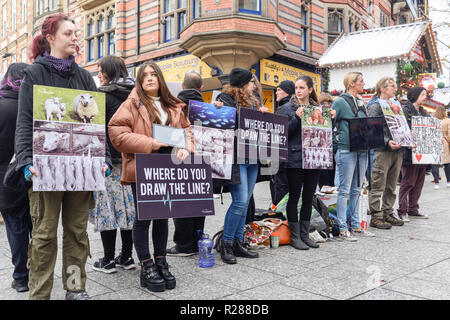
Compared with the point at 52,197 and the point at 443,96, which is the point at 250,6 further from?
the point at 443,96

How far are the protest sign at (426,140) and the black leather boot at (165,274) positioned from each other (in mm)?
4657

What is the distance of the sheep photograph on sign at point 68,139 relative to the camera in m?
2.55

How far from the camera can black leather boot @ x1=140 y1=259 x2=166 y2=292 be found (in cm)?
315

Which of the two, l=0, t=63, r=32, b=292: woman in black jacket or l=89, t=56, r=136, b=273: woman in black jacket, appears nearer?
l=0, t=63, r=32, b=292: woman in black jacket

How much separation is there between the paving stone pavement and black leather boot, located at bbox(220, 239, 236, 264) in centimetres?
8

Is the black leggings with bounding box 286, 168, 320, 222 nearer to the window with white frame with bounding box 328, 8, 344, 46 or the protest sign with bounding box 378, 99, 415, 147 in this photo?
the protest sign with bounding box 378, 99, 415, 147

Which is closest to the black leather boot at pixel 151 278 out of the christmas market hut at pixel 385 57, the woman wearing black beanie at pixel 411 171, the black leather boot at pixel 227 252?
the black leather boot at pixel 227 252

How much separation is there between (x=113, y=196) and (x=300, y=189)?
219 cm

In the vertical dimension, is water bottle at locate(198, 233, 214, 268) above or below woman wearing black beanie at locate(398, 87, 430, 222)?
below

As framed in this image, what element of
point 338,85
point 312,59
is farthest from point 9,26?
point 338,85

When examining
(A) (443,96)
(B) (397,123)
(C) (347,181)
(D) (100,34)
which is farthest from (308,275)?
(A) (443,96)

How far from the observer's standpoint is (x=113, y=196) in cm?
373

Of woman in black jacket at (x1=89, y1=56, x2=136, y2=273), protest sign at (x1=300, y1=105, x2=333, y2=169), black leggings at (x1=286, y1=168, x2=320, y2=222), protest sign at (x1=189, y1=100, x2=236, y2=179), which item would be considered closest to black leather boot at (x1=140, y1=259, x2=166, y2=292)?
woman in black jacket at (x1=89, y1=56, x2=136, y2=273)
